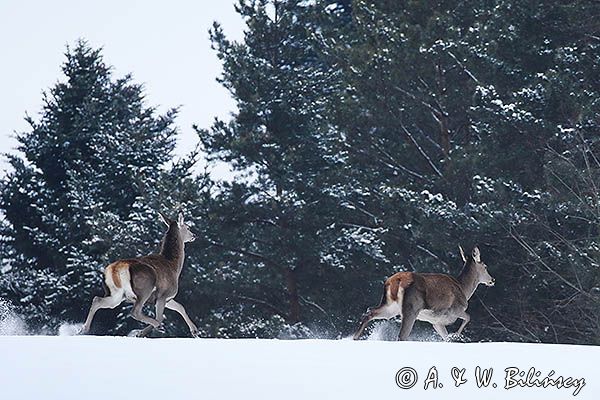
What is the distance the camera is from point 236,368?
16.5 ft

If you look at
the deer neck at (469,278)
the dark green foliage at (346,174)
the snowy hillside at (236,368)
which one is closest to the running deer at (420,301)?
the deer neck at (469,278)

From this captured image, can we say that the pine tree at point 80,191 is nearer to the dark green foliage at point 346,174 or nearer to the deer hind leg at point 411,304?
the dark green foliage at point 346,174

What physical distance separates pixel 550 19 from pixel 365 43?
440cm

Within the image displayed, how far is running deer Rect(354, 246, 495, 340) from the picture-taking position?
37.3 ft

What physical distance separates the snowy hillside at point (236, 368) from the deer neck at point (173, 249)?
16.8 ft

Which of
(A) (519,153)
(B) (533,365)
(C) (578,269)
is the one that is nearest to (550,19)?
(A) (519,153)

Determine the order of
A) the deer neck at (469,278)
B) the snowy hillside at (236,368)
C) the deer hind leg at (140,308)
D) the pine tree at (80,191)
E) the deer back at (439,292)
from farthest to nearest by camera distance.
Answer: the pine tree at (80,191) → the deer neck at (469,278) → the deer back at (439,292) → the deer hind leg at (140,308) → the snowy hillside at (236,368)

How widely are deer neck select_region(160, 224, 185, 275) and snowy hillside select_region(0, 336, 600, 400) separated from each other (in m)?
5.12

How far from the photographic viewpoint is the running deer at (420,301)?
1138 centimetres

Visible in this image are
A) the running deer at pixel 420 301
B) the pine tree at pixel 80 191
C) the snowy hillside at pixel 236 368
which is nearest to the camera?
the snowy hillside at pixel 236 368

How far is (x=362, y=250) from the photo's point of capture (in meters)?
27.1

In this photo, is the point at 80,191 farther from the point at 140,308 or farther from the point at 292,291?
the point at 140,308

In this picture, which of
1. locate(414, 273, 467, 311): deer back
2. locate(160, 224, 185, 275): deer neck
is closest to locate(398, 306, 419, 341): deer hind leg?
locate(414, 273, 467, 311): deer back

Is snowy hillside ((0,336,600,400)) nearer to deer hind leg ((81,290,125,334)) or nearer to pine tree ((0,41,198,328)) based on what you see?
deer hind leg ((81,290,125,334))
